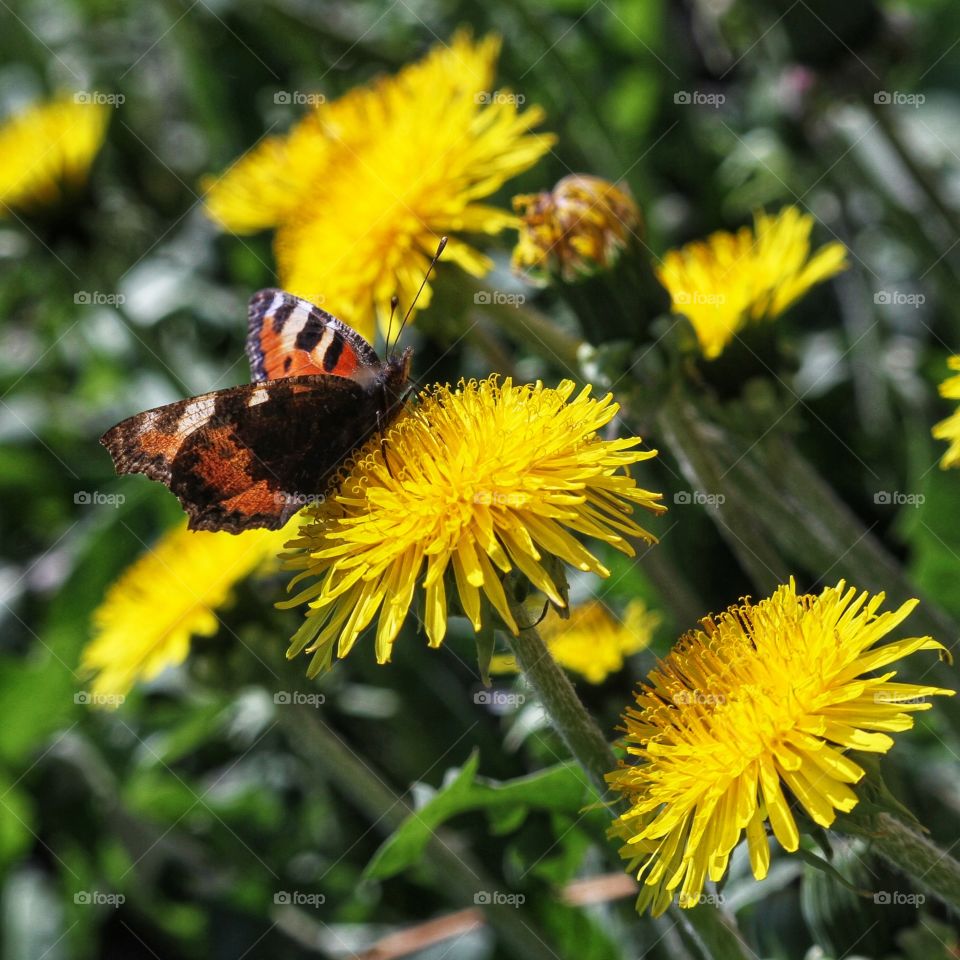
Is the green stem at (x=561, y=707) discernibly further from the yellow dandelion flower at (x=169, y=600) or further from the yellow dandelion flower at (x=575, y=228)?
the yellow dandelion flower at (x=169, y=600)

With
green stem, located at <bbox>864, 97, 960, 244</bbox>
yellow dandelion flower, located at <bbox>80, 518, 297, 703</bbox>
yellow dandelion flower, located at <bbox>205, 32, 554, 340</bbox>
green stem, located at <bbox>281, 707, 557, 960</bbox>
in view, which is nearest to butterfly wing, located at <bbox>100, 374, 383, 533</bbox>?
yellow dandelion flower, located at <bbox>205, 32, 554, 340</bbox>

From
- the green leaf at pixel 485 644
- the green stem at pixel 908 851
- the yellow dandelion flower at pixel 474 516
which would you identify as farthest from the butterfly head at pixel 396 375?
the green stem at pixel 908 851

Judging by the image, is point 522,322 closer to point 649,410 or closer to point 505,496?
point 649,410

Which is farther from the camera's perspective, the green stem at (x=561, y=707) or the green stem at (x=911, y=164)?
the green stem at (x=911, y=164)

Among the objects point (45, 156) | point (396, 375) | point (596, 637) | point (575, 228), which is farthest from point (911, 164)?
point (45, 156)

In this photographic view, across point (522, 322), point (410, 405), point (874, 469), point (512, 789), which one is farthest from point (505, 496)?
point (874, 469)
